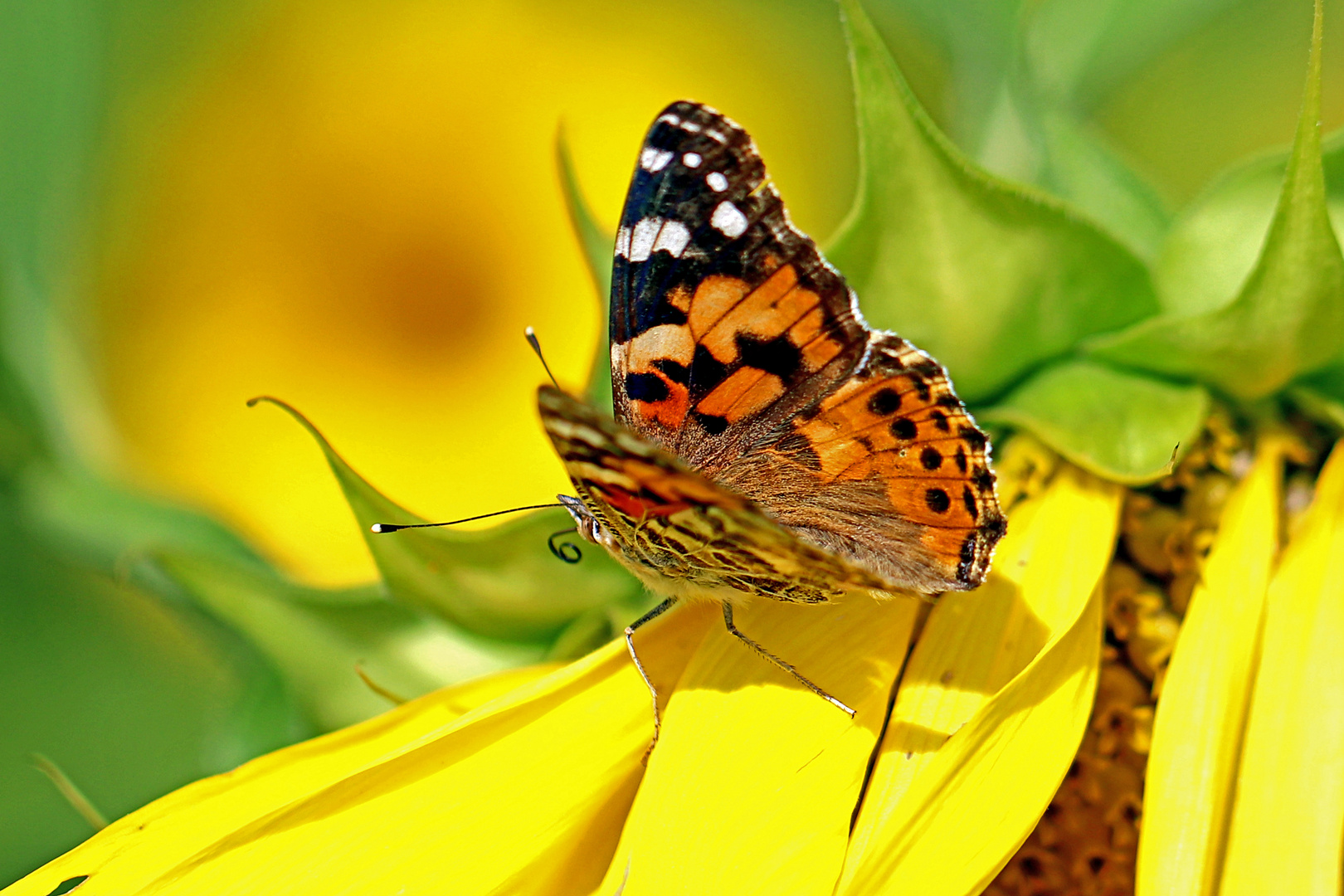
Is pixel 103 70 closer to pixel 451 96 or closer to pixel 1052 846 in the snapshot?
pixel 451 96

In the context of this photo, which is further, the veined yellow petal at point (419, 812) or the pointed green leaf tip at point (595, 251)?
the pointed green leaf tip at point (595, 251)

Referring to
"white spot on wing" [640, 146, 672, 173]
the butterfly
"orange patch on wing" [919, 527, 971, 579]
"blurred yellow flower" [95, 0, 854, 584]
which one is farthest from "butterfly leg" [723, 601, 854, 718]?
"blurred yellow flower" [95, 0, 854, 584]

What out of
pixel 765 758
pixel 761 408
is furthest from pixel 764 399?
pixel 765 758

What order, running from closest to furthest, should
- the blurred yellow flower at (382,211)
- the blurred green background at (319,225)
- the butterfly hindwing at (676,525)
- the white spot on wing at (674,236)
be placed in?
1. the butterfly hindwing at (676,525)
2. the white spot on wing at (674,236)
3. the blurred green background at (319,225)
4. the blurred yellow flower at (382,211)

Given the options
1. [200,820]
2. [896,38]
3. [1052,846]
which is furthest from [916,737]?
[896,38]

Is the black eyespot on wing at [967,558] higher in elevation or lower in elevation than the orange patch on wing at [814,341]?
lower

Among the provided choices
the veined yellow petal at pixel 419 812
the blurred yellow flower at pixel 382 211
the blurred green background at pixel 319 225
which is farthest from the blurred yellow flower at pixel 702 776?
the blurred yellow flower at pixel 382 211

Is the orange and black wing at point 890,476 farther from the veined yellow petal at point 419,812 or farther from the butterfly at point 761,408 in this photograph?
the veined yellow petal at point 419,812

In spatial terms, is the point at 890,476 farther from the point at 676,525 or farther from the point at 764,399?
the point at 676,525
